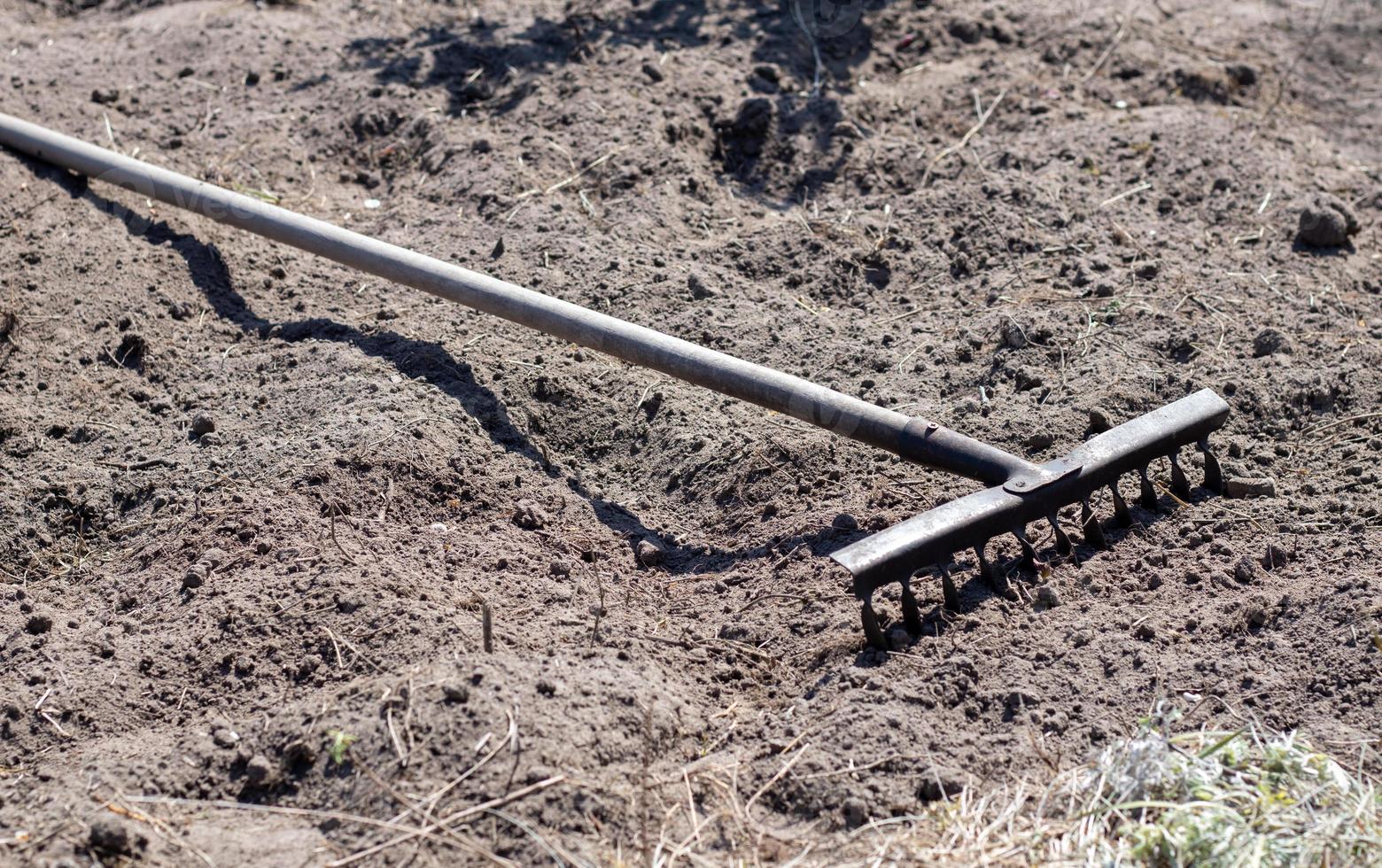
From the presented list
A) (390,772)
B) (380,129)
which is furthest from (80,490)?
(380,129)

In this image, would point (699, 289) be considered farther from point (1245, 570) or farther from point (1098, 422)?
point (1245, 570)

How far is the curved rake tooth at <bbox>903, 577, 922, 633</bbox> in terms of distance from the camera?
10.5 ft

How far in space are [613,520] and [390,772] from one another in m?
1.28

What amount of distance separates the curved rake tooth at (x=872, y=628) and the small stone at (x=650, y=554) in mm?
731

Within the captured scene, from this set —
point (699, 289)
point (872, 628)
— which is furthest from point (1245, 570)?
point (699, 289)

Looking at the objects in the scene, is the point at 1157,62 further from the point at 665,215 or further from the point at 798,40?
the point at 665,215

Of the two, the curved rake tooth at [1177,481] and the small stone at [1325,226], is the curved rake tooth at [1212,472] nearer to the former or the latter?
the curved rake tooth at [1177,481]

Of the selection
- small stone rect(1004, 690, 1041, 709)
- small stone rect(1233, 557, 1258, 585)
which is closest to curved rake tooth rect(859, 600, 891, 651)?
small stone rect(1004, 690, 1041, 709)

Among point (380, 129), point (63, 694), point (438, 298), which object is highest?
point (380, 129)

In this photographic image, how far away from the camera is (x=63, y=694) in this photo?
10.4ft

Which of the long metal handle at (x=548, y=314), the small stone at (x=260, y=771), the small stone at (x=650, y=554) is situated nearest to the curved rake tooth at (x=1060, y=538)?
the long metal handle at (x=548, y=314)

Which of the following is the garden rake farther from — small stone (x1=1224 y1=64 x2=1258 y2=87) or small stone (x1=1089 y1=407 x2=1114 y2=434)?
small stone (x1=1224 y1=64 x2=1258 y2=87)

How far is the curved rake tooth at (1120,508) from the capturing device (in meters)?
3.58

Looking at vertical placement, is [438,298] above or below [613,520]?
above
